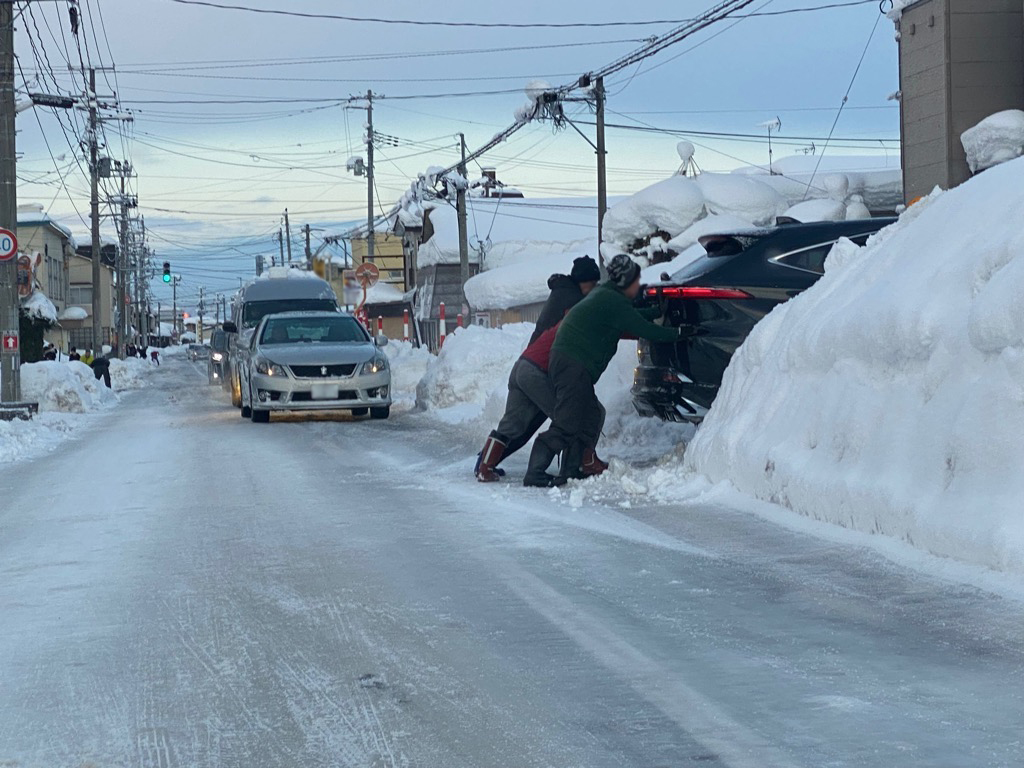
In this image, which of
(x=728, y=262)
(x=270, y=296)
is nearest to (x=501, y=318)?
(x=270, y=296)

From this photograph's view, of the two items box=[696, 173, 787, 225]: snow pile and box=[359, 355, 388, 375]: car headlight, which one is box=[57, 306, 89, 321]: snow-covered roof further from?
box=[359, 355, 388, 375]: car headlight

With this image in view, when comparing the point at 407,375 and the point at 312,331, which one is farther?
the point at 407,375

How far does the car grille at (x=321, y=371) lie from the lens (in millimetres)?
19750

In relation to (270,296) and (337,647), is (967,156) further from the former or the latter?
(337,647)

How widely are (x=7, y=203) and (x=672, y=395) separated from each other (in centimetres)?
1550

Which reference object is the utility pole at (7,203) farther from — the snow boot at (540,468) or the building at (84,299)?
the building at (84,299)

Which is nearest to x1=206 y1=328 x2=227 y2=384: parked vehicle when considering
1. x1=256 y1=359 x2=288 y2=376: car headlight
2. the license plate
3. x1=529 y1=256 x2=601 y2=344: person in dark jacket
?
x1=256 y1=359 x2=288 y2=376: car headlight

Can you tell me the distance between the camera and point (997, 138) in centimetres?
2473

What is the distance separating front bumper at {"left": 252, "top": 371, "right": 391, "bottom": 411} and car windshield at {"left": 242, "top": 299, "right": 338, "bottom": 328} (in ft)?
25.4

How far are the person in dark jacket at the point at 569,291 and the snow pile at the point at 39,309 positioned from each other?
4924cm

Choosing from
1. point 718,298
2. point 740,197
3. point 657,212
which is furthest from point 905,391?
point 740,197

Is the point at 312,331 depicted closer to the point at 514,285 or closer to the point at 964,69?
the point at 964,69

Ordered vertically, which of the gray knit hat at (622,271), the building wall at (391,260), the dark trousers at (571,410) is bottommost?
the dark trousers at (571,410)

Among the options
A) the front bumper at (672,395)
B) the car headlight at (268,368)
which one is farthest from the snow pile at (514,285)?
the front bumper at (672,395)
